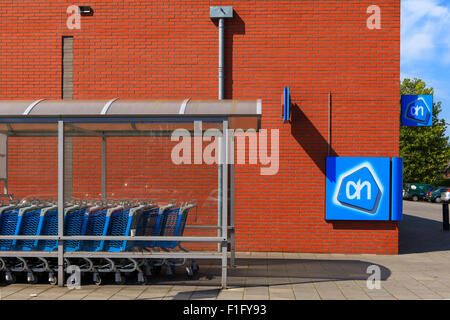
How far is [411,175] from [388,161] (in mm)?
38034

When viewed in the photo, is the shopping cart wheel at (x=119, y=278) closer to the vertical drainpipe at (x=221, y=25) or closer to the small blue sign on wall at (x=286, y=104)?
the small blue sign on wall at (x=286, y=104)

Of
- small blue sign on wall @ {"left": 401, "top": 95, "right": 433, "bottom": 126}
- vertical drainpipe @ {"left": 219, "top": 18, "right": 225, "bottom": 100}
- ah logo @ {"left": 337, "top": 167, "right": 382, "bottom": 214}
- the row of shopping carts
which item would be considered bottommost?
the row of shopping carts

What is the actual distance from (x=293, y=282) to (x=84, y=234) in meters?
3.31

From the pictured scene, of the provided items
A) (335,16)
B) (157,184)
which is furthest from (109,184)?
(335,16)

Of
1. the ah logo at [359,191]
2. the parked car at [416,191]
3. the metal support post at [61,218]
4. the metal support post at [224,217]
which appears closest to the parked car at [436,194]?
the parked car at [416,191]

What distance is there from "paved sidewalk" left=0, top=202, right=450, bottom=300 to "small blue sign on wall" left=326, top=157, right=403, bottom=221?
0.93 meters

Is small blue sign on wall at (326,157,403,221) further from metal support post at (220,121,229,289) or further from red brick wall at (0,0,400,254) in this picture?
metal support post at (220,121,229,289)

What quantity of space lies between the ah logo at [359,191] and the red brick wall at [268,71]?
40 cm

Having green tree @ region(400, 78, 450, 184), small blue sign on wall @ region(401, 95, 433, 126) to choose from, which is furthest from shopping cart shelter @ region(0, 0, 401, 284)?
green tree @ region(400, 78, 450, 184)

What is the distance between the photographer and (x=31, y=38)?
10688 millimetres

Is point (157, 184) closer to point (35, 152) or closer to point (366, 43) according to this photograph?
point (35, 152)

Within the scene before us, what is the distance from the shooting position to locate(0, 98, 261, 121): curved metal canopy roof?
6867mm

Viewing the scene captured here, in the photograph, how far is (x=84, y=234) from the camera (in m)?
7.21

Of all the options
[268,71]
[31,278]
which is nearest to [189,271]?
[31,278]
